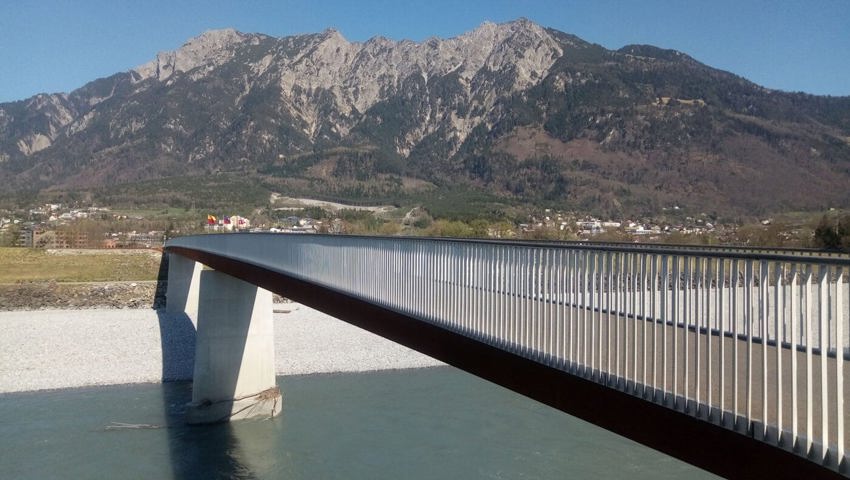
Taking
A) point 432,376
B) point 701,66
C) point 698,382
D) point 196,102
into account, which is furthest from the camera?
point 196,102

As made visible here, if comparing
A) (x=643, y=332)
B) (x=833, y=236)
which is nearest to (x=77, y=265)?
(x=833, y=236)

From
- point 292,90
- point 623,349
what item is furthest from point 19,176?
point 623,349

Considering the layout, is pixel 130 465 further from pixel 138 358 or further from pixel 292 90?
pixel 292 90

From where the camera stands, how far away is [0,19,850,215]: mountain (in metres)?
92.8

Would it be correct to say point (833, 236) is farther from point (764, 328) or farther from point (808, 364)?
point (808, 364)

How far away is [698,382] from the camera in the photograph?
5.21 meters

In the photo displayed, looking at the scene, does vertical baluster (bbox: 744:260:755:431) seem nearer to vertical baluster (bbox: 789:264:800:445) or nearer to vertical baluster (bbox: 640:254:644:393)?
vertical baluster (bbox: 789:264:800:445)

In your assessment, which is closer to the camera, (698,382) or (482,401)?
(698,382)

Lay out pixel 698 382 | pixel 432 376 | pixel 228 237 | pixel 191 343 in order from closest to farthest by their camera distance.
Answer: pixel 698 382 < pixel 228 237 < pixel 432 376 < pixel 191 343

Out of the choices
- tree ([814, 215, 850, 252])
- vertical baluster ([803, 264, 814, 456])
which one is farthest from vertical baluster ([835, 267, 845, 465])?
tree ([814, 215, 850, 252])

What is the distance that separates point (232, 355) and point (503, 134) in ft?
394

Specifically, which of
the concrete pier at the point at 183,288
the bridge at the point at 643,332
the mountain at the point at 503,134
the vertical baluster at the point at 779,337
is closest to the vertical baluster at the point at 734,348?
the bridge at the point at 643,332

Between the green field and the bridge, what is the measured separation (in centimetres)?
4082

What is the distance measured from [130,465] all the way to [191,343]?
48.9 ft
